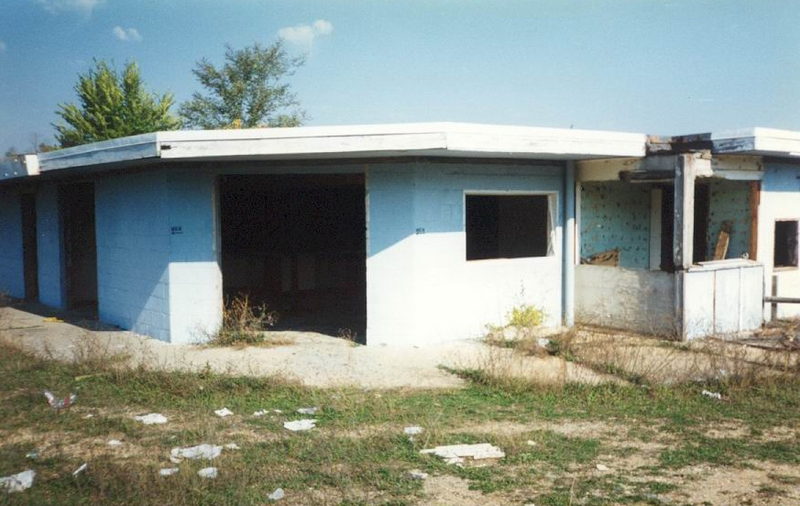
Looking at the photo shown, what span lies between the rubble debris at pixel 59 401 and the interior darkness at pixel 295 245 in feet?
25.7

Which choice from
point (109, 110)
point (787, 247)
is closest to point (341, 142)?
point (787, 247)

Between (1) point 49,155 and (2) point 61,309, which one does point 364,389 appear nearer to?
(1) point 49,155

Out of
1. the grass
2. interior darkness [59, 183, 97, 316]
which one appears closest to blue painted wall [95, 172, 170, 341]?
the grass

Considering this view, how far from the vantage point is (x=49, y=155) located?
494 inches

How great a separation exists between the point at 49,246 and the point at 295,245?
5.56m

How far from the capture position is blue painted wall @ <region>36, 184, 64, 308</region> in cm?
1491

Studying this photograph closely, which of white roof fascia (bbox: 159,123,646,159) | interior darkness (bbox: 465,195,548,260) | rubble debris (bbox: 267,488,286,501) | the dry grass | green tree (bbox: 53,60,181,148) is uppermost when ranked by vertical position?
green tree (bbox: 53,60,181,148)

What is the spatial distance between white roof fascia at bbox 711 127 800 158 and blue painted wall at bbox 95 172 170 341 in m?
8.58

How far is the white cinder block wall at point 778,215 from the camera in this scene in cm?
1228

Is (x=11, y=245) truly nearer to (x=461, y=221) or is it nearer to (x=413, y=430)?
(x=461, y=221)

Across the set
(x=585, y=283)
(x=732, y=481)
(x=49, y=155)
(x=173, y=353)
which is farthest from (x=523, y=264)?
(x=49, y=155)

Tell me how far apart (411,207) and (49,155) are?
276 inches

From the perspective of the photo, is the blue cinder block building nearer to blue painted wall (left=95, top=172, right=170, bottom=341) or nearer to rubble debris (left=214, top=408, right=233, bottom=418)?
blue painted wall (left=95, top=172, right=170, bottom=341)

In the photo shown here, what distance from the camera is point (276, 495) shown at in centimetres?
472
